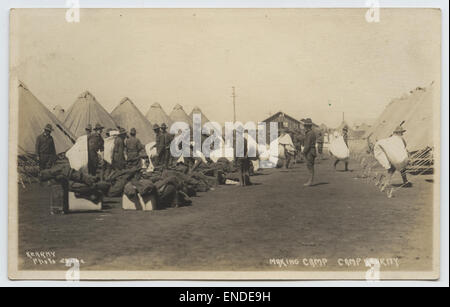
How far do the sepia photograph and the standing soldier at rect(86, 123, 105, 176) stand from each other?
0.01 meters

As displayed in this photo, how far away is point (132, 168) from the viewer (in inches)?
275

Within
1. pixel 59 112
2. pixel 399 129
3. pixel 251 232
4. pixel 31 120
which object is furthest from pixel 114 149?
pixel 399 129

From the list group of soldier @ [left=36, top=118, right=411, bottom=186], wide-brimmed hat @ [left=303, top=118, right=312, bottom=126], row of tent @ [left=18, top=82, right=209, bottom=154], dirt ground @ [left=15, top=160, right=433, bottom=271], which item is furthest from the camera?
wide-brimmed hat @ [left=303, top=118, right=312, bottom=126]

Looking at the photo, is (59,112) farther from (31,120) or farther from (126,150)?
(126,150)

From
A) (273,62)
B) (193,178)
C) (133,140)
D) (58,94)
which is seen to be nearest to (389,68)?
(273,62)

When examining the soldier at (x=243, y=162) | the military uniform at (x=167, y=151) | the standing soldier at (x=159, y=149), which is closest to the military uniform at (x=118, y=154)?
the standing soldier at (x=159, y=149)

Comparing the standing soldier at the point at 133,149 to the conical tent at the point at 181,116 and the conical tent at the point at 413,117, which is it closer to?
the conical tent at the point at 181,116

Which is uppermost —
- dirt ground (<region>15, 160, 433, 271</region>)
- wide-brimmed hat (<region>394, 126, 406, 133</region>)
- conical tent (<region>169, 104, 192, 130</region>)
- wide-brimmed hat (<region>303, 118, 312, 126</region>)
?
conical tent (<region>169, 104, 192, 130</region>)

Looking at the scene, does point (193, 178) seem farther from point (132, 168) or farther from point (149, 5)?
point (149, 5)

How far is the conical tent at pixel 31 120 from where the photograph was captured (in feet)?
22.6

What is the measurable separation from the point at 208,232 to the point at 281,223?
989 millimetres

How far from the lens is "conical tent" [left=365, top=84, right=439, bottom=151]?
22.5 feet

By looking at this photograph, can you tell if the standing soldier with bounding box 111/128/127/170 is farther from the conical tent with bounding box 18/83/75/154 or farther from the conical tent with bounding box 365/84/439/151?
the conical tent with bounding box 365/84/439/151

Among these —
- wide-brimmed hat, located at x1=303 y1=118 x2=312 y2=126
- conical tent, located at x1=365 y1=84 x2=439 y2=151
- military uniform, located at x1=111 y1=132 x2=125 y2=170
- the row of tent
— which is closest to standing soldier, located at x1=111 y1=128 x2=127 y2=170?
military uniform, located at x1=111 y1=132 x2=125 y2=170
